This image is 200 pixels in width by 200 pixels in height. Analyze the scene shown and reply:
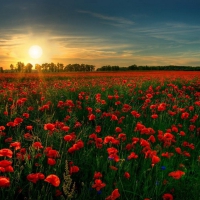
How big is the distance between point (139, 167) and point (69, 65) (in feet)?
209

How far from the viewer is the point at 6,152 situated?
6.61ft

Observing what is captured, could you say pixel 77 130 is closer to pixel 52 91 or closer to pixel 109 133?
pixel 109 133

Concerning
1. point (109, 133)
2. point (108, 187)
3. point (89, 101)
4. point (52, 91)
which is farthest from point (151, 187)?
point (52, 91)

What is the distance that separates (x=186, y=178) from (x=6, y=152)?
77.7 inches

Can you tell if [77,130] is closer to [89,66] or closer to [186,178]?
[186,178]

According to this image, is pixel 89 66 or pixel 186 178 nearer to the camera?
pixel 186 178

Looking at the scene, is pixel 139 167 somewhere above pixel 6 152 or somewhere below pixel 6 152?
below

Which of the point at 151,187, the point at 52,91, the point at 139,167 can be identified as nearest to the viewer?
the point at 151,187

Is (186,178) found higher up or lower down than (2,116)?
lower down

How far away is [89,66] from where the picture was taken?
6569 cm

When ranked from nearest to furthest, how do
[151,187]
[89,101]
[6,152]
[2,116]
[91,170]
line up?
[6,152] → [151,187] → [91,170] → [2,116] → [89,101]

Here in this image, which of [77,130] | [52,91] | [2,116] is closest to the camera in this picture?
[77,130]

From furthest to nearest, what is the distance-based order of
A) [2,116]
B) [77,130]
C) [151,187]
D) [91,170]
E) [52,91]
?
[52,91] → [2,116] → [77,130] → [91,170] → [151,187]

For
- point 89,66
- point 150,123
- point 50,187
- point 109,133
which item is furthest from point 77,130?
point 89,66
